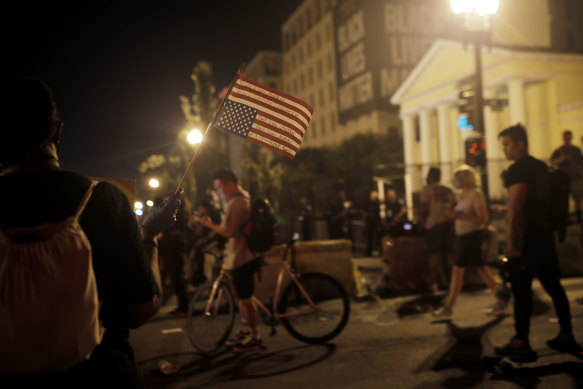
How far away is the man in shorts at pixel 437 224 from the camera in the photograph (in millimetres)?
8539

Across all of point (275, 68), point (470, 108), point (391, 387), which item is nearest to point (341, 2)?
point (275, 68)

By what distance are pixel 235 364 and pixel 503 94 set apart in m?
31.6

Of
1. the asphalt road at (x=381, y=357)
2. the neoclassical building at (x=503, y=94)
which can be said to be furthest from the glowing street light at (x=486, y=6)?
the neoclassical building at (x=503, y=94)

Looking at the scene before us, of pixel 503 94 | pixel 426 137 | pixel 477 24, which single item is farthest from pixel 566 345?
pixel 426 137

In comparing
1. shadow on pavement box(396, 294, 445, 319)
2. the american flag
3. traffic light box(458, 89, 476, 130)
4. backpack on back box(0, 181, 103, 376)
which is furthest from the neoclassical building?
backpack on back box(0, 181, 103, 376)

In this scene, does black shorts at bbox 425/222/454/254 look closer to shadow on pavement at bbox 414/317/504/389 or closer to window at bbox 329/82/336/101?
shadow on pavement at bbox 414/317/504/389

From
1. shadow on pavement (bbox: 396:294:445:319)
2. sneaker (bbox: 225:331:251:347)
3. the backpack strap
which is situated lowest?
shadow on pavement (bbox: 396:294:445:319)

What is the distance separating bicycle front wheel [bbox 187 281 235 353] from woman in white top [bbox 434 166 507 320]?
2.76 m

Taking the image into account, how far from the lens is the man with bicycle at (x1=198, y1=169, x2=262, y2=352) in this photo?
219 inches

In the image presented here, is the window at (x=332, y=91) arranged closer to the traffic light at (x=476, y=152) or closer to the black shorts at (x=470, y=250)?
the traffic light at (x=476, y=152)

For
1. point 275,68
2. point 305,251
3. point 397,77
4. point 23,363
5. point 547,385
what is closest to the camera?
point 23,363

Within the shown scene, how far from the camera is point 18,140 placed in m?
1.60

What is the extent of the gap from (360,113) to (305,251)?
54730mm

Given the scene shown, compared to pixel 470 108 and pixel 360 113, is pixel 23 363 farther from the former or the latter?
pixel 360 113
